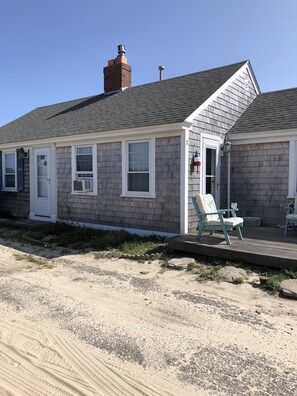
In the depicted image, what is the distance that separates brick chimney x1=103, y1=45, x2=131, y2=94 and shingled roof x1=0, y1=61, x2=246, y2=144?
1.74 feet

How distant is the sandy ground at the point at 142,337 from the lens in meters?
2.58

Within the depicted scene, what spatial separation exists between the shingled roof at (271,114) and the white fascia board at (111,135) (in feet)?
8.32

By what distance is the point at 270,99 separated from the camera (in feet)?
34.8

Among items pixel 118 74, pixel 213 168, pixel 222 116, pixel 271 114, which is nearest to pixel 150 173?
pixel 213 168

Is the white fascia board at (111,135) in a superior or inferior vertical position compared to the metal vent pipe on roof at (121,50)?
inferior

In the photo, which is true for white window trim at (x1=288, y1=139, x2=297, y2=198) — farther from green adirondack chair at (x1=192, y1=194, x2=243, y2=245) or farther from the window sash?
the window sash

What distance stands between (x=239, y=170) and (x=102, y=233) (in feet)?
13.5

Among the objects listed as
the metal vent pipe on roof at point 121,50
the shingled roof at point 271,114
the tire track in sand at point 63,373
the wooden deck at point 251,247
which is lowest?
the tire track in sand at point 63,373

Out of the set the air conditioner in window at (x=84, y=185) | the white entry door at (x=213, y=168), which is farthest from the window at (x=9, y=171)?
the white entry door at (x=213, y=168)

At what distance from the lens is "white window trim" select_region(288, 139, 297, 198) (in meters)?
8.23

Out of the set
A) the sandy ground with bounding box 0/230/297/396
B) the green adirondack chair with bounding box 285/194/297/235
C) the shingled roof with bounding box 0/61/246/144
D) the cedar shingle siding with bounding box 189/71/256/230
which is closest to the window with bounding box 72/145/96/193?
the shingled roof with bounding box 0/61/246/144

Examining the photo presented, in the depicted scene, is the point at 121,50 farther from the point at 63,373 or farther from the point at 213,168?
the point at 63,373

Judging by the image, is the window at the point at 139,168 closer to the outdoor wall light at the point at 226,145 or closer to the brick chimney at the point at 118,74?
the outdoor wall light at the point at 226,145

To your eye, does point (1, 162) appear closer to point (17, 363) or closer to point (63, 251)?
point (63, 251)
